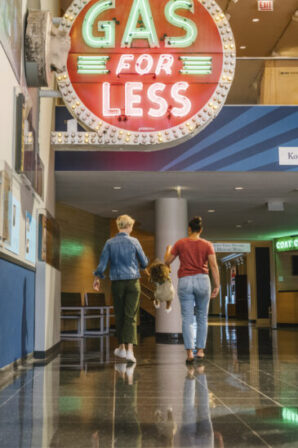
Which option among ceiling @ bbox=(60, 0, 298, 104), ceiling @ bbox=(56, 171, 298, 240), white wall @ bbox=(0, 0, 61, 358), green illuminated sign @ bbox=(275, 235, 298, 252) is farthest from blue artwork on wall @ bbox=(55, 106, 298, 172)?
green illuminated sign @ bbox=(275, 235, 298, 252)

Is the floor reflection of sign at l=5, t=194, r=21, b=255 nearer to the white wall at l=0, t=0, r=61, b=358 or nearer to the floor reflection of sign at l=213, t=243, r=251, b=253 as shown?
the white wall at l=0, t=0, r=61, b=358

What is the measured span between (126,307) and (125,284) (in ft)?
0.71

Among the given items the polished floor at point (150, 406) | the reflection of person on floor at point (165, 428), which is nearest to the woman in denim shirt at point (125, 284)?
the polished floor at point (150, 406)

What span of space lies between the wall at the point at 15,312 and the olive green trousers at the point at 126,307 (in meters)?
0.85

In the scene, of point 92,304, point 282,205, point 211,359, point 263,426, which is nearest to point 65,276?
point 92,304

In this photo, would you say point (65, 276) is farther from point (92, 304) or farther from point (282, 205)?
point (282, 205)

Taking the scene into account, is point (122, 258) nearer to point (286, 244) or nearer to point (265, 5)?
point (265, 5)

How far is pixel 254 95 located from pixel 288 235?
842 cm

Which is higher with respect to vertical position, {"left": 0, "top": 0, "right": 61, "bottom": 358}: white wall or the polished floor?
{"left": 0, "top": 0, "right": 61, "bottom": 358}: white wall

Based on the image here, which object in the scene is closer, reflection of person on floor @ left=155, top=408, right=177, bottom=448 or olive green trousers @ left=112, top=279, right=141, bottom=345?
reflection of person on floor @ left=155, top=408, right=177, bottom=448

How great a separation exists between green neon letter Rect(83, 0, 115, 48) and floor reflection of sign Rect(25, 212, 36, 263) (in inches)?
64.1

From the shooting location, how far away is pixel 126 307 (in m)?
Answer: 4.98

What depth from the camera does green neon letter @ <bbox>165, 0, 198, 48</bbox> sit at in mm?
4277

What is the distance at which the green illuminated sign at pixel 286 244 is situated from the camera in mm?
15448
